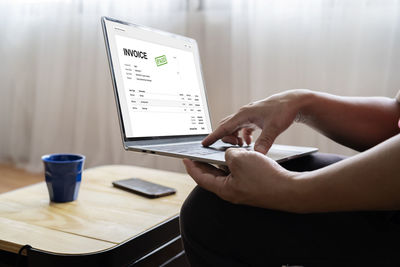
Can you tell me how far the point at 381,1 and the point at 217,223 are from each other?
4.64 feet

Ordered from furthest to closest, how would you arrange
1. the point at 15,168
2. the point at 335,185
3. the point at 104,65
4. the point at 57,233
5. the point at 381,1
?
the point at 15,168 → the point at 104,65 → the point at 381,1 → the point at 57,233 → the point at 335,185

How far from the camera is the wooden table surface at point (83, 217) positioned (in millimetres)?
588

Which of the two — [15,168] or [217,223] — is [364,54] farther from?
[15,168]

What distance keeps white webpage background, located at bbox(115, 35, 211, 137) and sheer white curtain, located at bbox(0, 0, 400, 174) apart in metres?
0.80

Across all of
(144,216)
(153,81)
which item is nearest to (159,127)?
(153,81)

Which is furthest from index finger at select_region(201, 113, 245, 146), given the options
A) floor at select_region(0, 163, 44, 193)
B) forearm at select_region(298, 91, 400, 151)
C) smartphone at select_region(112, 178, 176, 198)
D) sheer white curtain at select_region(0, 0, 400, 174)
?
floor at select_region(0, 163, 44, 193)

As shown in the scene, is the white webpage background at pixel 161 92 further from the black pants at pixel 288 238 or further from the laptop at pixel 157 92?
the black pants at pixel 288 238

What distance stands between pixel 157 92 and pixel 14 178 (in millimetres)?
1610

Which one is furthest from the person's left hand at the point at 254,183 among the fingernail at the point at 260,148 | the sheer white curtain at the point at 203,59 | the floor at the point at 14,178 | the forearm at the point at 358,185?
the floor at the point at 14,178

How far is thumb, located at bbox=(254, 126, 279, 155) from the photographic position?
24.5 inches

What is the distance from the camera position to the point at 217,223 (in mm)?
491

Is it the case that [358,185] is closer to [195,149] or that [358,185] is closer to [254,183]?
[254,183]

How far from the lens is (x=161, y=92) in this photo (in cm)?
88

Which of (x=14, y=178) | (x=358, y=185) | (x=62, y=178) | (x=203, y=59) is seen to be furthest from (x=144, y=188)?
(x=14, y=178)
